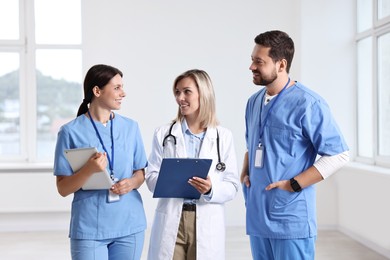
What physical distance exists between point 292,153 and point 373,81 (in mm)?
3122

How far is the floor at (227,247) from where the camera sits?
174 inches

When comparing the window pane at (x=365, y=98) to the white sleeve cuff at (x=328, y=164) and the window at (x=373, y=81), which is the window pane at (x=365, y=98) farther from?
the white sleeve cuff at (x=328, y=164)

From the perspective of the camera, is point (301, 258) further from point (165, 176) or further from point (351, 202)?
point (351, 202)

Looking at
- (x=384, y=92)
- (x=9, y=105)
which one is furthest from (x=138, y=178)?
(x=9, y=105)

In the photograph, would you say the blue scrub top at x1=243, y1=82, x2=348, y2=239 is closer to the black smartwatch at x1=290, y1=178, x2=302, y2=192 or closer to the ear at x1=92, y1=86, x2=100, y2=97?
the black smartwatch at x1=290, y1=178, x2=302, y2=192

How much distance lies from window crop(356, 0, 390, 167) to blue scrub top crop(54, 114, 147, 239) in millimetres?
3203

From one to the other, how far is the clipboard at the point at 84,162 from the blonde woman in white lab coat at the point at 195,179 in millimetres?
261

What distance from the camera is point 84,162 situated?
2023mm

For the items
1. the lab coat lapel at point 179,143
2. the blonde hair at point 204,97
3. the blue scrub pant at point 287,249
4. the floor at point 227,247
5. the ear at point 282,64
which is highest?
the ear at point 282,64

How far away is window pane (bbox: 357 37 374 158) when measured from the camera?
17.2ft

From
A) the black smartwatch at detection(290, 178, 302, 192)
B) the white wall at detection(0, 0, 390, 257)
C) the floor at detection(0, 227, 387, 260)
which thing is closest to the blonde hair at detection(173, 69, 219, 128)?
the black smartwatch at detection(290, 178, 302, 192)

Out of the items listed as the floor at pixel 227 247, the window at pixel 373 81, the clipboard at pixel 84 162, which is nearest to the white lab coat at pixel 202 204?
the clipboard at pixel 84 162

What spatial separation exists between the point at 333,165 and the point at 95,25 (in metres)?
3.96

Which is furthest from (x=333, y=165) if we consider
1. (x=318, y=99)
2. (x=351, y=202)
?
(x=351, y=202)
